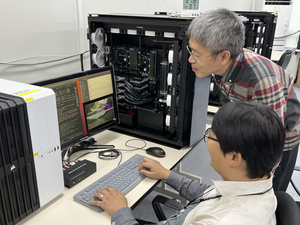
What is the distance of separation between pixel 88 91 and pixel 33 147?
0.50 meters

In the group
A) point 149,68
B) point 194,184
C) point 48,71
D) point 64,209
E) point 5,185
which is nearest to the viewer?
point 5,185

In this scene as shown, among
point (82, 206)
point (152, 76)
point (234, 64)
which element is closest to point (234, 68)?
point (234, 64)

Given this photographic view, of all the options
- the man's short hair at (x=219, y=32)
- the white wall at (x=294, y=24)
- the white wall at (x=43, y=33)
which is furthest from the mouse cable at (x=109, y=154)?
the white wall at (x=294, y=24)

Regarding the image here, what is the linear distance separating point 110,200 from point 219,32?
0.80m

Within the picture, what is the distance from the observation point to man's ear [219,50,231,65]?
1.09 m

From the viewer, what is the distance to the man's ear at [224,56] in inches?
42.9

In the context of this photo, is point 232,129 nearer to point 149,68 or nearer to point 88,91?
point 88,91

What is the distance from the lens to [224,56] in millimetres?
1104

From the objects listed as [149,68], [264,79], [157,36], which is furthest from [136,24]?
[264,79]

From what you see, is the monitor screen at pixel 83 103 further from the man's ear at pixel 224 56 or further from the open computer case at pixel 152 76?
the man's ear at pixel 224 56

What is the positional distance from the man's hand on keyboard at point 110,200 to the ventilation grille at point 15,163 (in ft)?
0.81

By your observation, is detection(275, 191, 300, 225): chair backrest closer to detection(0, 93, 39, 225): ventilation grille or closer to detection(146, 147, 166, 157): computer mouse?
detection(146, 147, 166, 157): computer mouse

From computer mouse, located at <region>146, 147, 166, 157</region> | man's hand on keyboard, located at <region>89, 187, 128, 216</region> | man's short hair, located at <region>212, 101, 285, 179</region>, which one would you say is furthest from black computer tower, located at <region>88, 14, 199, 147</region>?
man's short hair, located at <region>212, 101, 285, 179</region>

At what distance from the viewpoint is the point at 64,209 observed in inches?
38.8
